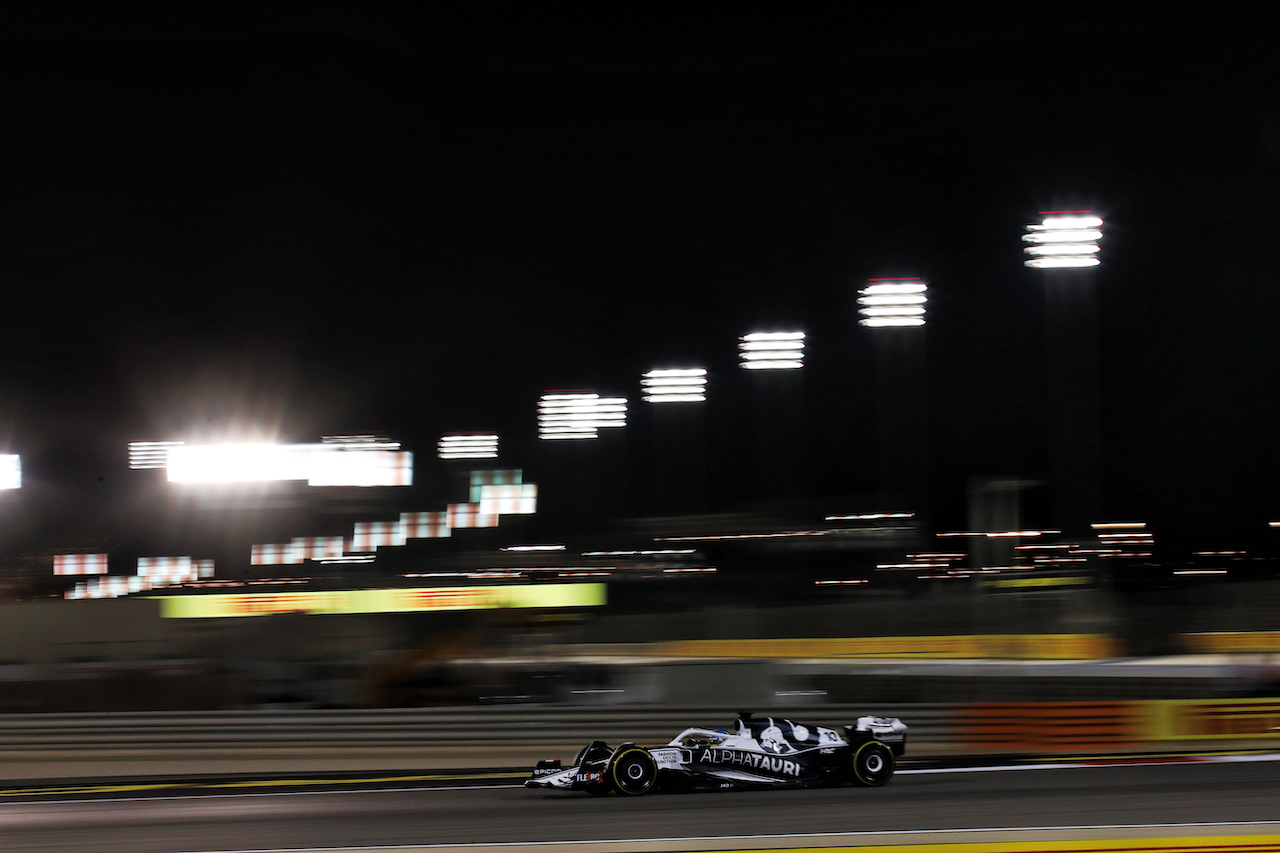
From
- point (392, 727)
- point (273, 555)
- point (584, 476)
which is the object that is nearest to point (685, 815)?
point (392, 727)

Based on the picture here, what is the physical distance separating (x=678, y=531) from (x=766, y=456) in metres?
3.38

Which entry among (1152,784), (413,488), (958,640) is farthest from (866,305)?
(413,488)

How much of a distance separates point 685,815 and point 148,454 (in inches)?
1223

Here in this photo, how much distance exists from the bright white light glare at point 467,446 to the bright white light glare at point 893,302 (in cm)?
1481

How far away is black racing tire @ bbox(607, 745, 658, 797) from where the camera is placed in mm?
11203

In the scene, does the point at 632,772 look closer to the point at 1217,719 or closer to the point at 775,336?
the point at 1217,719

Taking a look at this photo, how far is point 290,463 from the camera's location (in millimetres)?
34500

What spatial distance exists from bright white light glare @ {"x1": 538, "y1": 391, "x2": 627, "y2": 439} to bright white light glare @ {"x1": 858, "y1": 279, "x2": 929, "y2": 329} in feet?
31.0

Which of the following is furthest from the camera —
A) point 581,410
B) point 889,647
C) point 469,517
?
point 469,517

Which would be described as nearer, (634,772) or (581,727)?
(634,772)

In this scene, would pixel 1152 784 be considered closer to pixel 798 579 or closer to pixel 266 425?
pixel 798 579

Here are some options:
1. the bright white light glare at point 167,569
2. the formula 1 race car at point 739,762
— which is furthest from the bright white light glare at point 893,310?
the bright white light glare at point 167,569

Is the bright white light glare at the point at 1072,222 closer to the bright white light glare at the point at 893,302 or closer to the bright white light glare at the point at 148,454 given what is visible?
the bright white light glare at the point at 893,302

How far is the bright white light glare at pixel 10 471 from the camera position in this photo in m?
37.7
